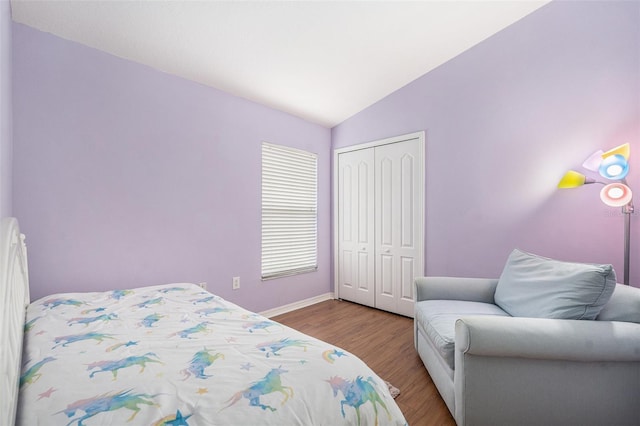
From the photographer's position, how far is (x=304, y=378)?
899mm

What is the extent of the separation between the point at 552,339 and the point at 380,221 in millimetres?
2163

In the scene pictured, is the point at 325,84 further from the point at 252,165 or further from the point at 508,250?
the point at 508,250

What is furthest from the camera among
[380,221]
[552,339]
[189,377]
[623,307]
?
[380,221]

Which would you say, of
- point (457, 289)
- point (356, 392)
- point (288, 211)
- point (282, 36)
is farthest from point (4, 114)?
point (457, 289)

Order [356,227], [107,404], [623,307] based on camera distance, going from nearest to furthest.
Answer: [107,404] → [623,307] → [356,227]

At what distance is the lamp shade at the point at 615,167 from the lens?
5.96 ft

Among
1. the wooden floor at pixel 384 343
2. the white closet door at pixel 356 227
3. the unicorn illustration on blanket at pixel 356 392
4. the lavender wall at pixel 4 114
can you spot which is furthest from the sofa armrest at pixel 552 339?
the lavender wall at pixel 4 114

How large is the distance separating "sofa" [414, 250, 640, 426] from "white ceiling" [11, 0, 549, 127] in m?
2.15

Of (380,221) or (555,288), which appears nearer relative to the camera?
(555,288)

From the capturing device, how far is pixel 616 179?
1882 millimetres

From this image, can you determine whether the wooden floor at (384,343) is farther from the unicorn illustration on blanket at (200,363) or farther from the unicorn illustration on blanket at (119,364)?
the unicorn illustration on blanket at (119,364)

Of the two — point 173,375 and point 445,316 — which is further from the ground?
point 173,375

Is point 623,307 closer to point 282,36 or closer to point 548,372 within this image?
point 548,372

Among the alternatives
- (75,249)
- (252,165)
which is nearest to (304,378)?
(75,249)
